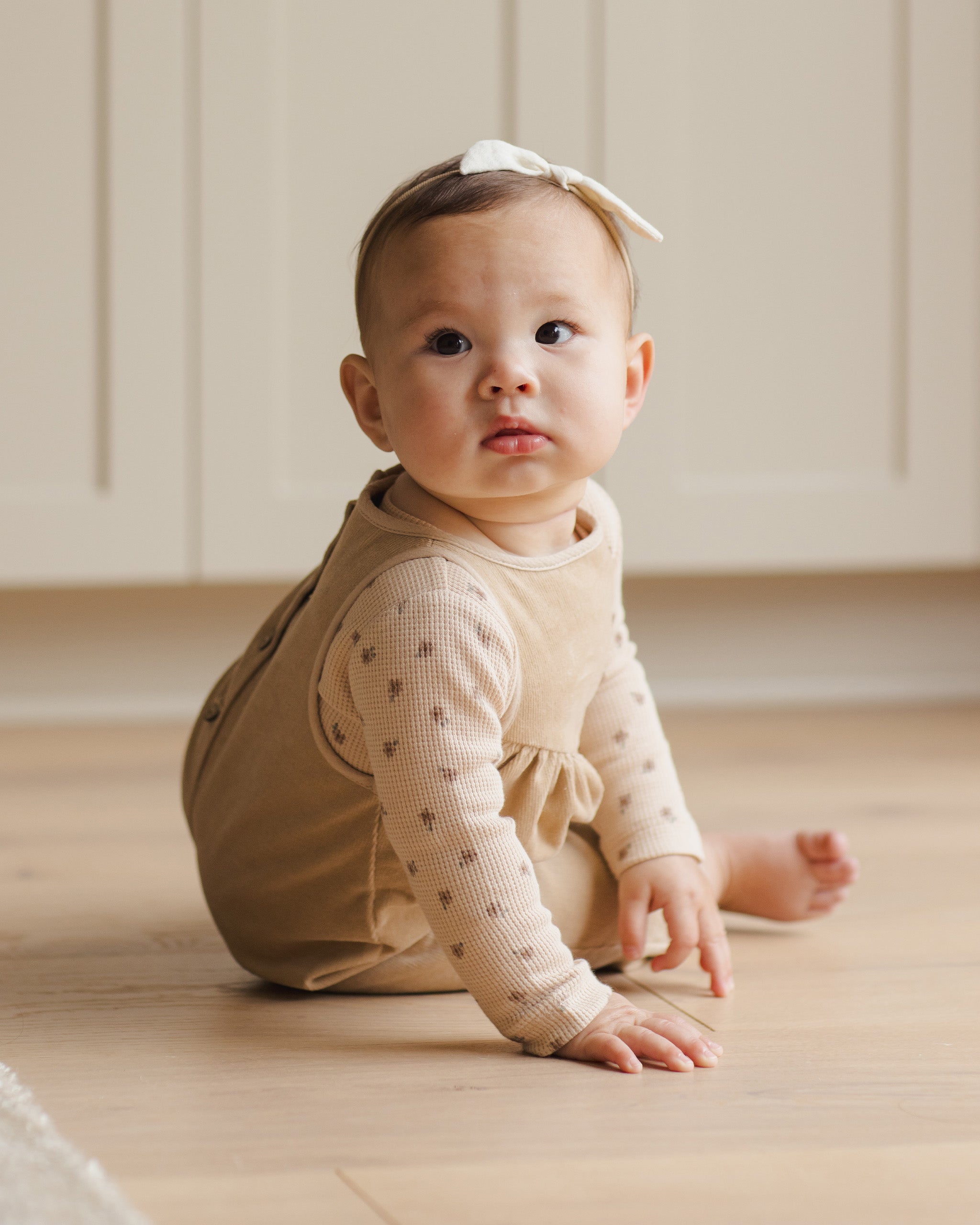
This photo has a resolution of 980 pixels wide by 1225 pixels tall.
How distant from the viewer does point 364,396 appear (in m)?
0.73

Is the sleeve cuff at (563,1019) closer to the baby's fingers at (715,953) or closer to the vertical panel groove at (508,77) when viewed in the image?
the baby's fingers at (715,953)

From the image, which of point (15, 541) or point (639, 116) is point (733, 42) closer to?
point (639, 116)

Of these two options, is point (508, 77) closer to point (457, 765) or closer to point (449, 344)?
point (449, 344)

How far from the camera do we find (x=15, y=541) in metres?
1.59

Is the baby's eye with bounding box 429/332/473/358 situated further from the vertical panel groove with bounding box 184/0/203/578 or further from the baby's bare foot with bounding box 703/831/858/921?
the vertical panel groove with bounding box 184/0/203/578

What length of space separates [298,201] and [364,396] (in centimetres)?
95

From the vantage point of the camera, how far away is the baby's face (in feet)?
2.16

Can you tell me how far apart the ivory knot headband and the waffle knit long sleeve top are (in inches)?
6.7

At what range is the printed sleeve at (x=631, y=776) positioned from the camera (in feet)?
2.58

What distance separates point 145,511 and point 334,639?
975mm

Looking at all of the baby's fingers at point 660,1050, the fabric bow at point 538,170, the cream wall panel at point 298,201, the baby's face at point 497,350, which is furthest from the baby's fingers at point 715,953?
the cream wall panel at point 298,201

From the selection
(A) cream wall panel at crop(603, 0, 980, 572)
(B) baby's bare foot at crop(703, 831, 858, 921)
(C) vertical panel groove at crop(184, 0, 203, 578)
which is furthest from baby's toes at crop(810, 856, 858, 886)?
(C) vertical panel groove at crop(184, 0, 203, 578)

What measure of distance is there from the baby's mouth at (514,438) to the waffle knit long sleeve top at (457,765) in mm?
58

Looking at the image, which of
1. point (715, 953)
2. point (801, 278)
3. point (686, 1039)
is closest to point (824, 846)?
point (715, 953)
